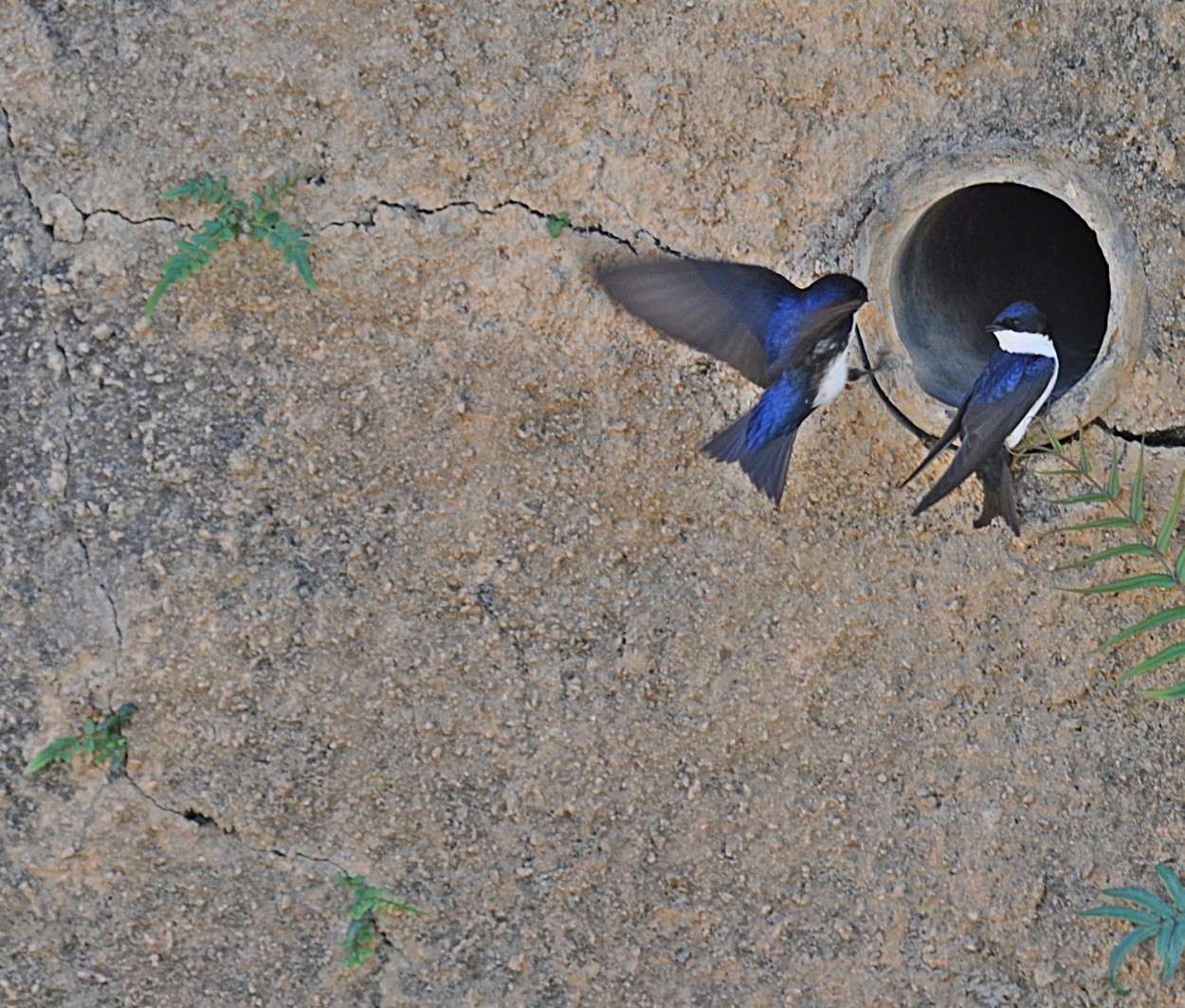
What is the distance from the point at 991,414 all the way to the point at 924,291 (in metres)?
0.42

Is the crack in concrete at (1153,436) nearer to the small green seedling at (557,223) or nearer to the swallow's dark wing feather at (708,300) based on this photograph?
the swallow's dark wing feather at (708,300)

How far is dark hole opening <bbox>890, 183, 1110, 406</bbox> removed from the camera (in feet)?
6.86

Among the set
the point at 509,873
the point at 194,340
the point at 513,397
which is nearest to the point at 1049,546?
the point at 513,397

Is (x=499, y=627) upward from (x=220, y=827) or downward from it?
upward

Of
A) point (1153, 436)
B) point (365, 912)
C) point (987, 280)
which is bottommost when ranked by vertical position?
point (365, 912)

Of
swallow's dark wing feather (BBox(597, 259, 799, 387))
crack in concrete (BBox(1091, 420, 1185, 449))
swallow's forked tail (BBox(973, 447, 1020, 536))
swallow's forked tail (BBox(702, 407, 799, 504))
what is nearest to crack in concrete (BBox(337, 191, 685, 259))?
swallow's dark wing feather (BBox(597, 259, 799, 387))

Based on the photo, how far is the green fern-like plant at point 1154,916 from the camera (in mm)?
1755

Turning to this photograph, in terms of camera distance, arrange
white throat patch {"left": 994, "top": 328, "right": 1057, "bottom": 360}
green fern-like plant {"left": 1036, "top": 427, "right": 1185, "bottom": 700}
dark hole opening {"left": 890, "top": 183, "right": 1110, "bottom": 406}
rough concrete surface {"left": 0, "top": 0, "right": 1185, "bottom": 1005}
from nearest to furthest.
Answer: green fern-like plant {"left": 1036, "top": 427, "right": 1185, "bottom": 700} → white throat patch {"left": 994, "top": 328, "right": 1057, "bottom": 360} → rough concrete surface {"left": 0, "top": 0, "right": 1185, "bottom": 1005} → dark hole opening {"left": 890, "top": 183, "right": 1110, "bottom": 406}

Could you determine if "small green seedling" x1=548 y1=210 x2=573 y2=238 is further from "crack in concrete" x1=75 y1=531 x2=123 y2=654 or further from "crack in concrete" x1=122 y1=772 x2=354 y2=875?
"crack in concrete" x1=122 y1=772 x2=354 y2=875

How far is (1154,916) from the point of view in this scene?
1.83 meters

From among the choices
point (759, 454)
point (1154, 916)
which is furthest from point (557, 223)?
point (1154, 916)

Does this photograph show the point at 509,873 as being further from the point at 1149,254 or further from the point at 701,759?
the point at 1149,254

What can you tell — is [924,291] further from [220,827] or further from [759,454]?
[220,827]

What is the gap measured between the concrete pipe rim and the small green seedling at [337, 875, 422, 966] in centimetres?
104
